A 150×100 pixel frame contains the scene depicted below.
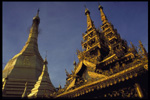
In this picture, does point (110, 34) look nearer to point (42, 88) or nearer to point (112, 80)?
point (42, 88)

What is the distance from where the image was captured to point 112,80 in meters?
7.33

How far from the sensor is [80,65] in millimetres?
12773

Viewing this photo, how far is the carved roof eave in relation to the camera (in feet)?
22.1

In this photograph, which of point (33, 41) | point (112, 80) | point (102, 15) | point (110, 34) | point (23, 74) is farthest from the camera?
point (33, 41)

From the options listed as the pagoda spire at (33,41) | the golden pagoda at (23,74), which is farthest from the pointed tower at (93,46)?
the pagoda spire at (33,41)

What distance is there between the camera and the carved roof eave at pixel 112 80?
6.74 m

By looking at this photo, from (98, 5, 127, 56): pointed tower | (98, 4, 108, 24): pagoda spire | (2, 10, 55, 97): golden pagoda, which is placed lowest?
(2, 10, 55, 97): golden pagoda

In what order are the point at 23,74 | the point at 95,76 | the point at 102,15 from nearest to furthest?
the point at 95,76 → the point at 23,74 → the point at 102,15

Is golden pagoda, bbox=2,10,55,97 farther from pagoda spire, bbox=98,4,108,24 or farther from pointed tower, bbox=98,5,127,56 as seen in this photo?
pagoda spire, bbox=98,4,108,24

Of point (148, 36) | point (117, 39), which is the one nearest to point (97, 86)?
point (148, 36)

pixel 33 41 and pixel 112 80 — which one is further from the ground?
pixel 33 41

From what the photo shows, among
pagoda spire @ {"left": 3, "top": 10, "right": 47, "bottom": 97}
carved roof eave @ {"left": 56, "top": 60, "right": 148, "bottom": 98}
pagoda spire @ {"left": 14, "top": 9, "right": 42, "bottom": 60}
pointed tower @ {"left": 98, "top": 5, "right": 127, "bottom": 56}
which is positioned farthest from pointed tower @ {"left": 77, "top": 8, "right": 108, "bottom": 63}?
pagoda spire @ {"left": 14, "top": 9, "right": 42, "bottom": 60}

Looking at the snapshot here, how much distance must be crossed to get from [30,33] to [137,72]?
119 feet

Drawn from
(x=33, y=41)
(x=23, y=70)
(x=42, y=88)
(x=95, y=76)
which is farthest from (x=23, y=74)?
(x=95, y=76)
